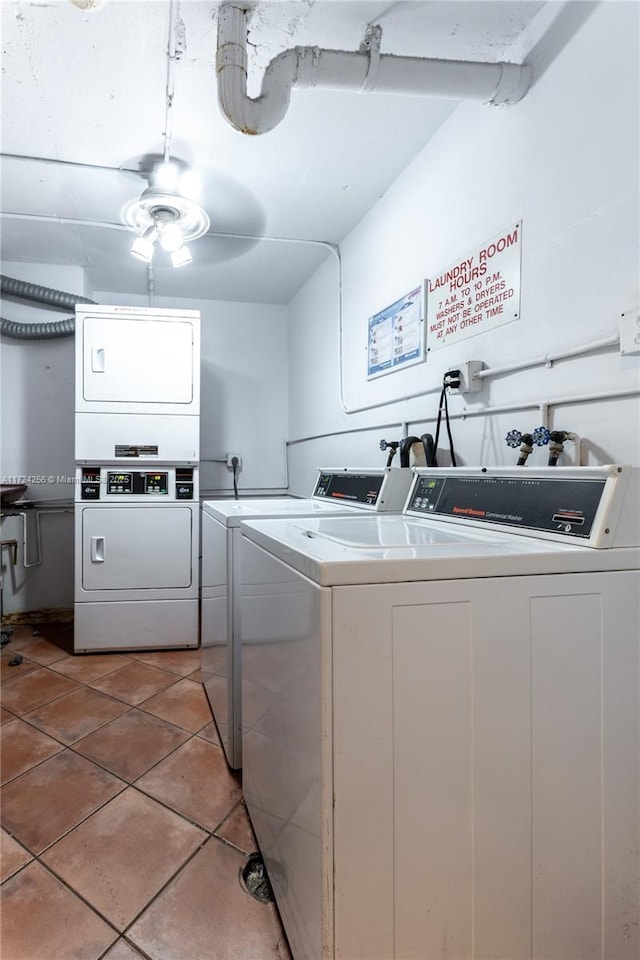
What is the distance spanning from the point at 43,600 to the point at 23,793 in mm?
2042

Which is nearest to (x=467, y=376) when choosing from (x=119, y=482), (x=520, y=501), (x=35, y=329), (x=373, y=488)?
(x=373, y=488)

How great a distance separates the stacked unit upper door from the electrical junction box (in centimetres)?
243

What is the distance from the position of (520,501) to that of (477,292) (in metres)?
0.90

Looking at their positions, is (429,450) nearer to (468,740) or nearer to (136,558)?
(468,740)

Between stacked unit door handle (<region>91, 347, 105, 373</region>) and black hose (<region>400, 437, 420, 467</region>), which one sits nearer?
black hose (<region>400, 437, 420, 467</region>)

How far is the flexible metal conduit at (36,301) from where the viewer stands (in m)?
3.21

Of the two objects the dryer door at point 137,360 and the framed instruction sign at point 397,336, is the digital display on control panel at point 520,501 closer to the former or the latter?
the framed instruction sign at point 397,336

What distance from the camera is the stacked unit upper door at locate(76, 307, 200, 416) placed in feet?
9.60

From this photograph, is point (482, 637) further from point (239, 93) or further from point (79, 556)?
point (79, 556)

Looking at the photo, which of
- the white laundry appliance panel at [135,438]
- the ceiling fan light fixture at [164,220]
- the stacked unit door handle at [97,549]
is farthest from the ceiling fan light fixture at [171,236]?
the stacked unit door handle at [97,549]

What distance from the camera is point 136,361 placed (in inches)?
117

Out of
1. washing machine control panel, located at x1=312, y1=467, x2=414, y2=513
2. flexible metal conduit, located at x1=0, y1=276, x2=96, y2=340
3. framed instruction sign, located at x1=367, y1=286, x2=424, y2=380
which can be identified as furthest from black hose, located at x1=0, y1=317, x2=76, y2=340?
washing machine control panel, located at x1=312, y1=467, x2=414, y2=513

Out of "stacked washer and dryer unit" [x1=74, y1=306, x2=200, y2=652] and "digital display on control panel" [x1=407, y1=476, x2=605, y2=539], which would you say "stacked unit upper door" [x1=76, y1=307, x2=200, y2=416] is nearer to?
"stacked washer and dryer unit" [x1=74, y1=306, x2=200, y2=652]

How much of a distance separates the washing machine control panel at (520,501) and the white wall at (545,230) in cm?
22
